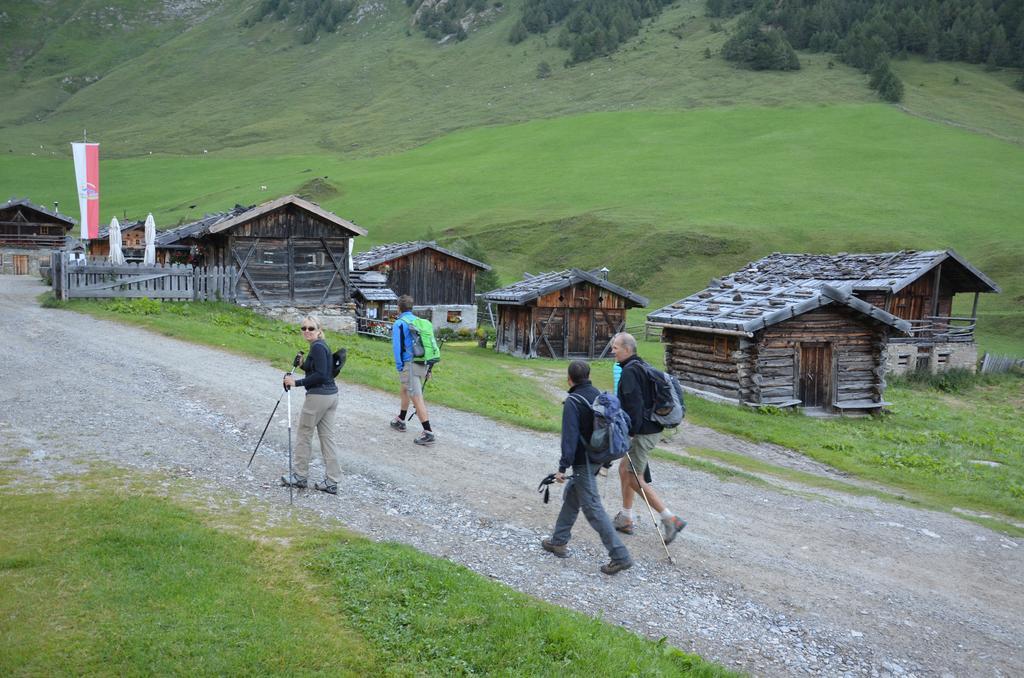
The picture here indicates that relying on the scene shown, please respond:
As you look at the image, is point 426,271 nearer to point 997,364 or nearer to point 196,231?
point 196,231

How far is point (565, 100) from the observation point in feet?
380

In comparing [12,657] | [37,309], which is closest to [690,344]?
[37,309]

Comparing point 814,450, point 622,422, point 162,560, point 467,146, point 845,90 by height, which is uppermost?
point 845,90

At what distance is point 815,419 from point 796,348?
2.10m

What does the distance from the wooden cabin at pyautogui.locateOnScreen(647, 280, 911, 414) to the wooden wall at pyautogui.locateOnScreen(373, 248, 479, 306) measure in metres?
20.2

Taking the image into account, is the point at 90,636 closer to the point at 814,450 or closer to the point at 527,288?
the point at 814,450

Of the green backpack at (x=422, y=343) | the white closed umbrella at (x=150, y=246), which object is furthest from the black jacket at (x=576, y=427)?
the white closed umbrella at (x=150, y=246)

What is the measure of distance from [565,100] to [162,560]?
11594 cm

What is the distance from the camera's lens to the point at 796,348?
22469mm

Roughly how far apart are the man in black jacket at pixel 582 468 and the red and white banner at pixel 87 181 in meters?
22.5

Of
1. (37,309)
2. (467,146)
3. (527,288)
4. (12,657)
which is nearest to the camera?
(12,657)

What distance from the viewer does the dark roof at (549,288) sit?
34.8 metres

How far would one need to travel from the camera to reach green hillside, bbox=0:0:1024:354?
5988cm

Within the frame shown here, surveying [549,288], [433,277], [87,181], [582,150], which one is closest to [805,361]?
[549,288]
